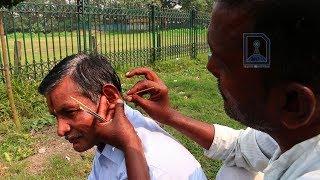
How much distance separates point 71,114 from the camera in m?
2.06

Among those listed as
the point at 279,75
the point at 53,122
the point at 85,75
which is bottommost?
the point at 53,122

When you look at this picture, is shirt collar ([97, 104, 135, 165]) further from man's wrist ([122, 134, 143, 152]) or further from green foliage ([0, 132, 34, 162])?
green foliage ([0, 132, 34, 162])

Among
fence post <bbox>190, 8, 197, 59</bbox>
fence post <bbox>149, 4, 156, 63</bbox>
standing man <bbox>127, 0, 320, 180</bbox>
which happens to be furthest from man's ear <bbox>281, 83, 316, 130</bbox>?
fence post <bbox>190, 8, 197, 59</bbox>

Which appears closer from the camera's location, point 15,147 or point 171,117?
point 171,117

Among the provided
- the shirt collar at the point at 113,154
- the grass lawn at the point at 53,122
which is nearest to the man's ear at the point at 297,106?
the shirt collar at the point at 113,154

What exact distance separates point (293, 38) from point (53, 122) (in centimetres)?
563

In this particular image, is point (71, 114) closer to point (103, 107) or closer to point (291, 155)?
point (103, 107)

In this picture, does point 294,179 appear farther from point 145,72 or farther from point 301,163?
point 145,72

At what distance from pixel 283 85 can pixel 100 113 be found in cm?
122

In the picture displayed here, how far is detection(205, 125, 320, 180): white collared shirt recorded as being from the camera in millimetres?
870

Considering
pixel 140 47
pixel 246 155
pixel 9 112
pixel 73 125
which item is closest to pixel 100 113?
pixel 73 125

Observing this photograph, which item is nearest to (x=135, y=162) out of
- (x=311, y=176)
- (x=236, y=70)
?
(x=236, y=70)

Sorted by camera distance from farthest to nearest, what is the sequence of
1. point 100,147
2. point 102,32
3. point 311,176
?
point 102,32, point 100,147, point 311,176

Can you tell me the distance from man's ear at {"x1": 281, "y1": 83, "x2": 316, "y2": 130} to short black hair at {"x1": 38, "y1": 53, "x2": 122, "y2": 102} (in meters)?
1.30
